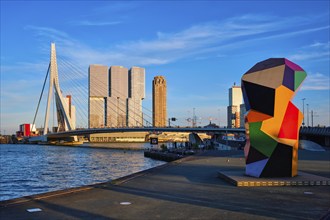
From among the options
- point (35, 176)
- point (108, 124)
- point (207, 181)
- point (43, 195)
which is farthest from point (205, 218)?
point (108, 124)

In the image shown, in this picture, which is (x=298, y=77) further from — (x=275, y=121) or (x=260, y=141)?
(x=260, y=141)

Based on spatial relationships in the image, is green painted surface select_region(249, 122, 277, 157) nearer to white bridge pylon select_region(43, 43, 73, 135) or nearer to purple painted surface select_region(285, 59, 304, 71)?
purple painted surface select_region(285, 59, 304, 71)

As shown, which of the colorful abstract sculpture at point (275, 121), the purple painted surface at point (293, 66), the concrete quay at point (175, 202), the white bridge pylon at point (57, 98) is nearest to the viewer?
the concrete quay at point (175, 202)

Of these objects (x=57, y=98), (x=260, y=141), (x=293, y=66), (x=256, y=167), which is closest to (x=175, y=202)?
(x=256, y=167)

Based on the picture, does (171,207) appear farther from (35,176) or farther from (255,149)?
(35,176)

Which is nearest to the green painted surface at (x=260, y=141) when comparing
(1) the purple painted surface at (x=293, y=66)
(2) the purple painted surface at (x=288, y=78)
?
(2) the purple painted surface at (x=288, y=78)

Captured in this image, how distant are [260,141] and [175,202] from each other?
637 cm

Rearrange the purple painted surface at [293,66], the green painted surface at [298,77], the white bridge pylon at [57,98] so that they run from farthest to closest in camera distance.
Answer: the white bridge pylon at [57,98], the purple painted surface at [293,66], the green painted surface at [298,77]

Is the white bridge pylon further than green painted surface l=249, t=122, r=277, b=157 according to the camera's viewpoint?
Yes

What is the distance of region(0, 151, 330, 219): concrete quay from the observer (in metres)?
A: 9.17

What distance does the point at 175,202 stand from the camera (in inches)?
427

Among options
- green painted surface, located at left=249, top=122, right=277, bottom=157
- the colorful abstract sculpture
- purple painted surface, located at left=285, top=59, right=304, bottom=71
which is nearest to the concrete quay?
the colorful abstract sculpture

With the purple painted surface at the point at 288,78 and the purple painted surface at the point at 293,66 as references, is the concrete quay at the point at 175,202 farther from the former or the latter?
the purple painted surface at the point at 293,66

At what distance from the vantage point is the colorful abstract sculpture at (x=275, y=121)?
617 inches
